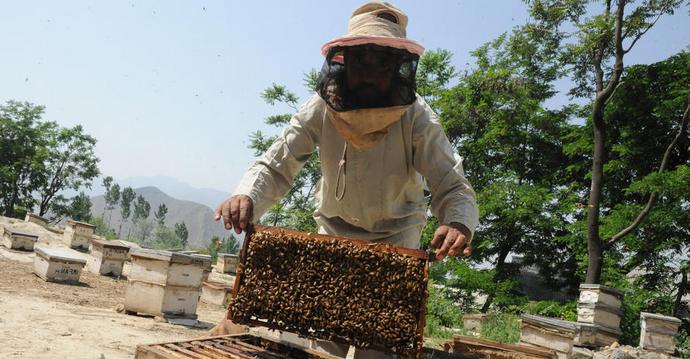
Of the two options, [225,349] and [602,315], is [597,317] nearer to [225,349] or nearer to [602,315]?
[602,315]

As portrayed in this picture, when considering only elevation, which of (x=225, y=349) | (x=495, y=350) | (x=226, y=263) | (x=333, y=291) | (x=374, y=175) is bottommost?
(x=226, y=263)

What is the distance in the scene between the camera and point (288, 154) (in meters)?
2.97

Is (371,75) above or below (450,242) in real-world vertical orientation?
above

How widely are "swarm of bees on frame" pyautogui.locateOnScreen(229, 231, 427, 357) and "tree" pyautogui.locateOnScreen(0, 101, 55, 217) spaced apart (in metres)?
36.7

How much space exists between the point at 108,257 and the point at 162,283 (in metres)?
5.15

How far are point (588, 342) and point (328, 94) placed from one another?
306 inches

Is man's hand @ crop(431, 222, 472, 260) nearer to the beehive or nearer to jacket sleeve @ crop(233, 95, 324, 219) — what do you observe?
the beehive

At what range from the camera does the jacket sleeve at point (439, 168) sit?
261cm

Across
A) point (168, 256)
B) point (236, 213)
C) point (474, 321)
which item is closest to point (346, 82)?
point (236, 213)

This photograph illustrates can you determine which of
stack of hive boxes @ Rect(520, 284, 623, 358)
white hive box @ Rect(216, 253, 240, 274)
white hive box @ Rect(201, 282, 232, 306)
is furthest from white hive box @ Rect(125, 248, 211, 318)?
white hive box @ Rect(216, 253, 240, 274)

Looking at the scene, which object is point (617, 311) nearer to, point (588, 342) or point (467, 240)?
point (588, 342)

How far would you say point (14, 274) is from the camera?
9.20 metres

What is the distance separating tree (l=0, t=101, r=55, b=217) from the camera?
3316 centimetres

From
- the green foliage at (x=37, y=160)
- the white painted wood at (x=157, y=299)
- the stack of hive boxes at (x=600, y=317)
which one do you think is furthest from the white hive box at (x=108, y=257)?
the green foliage at (x=37, y=160)
